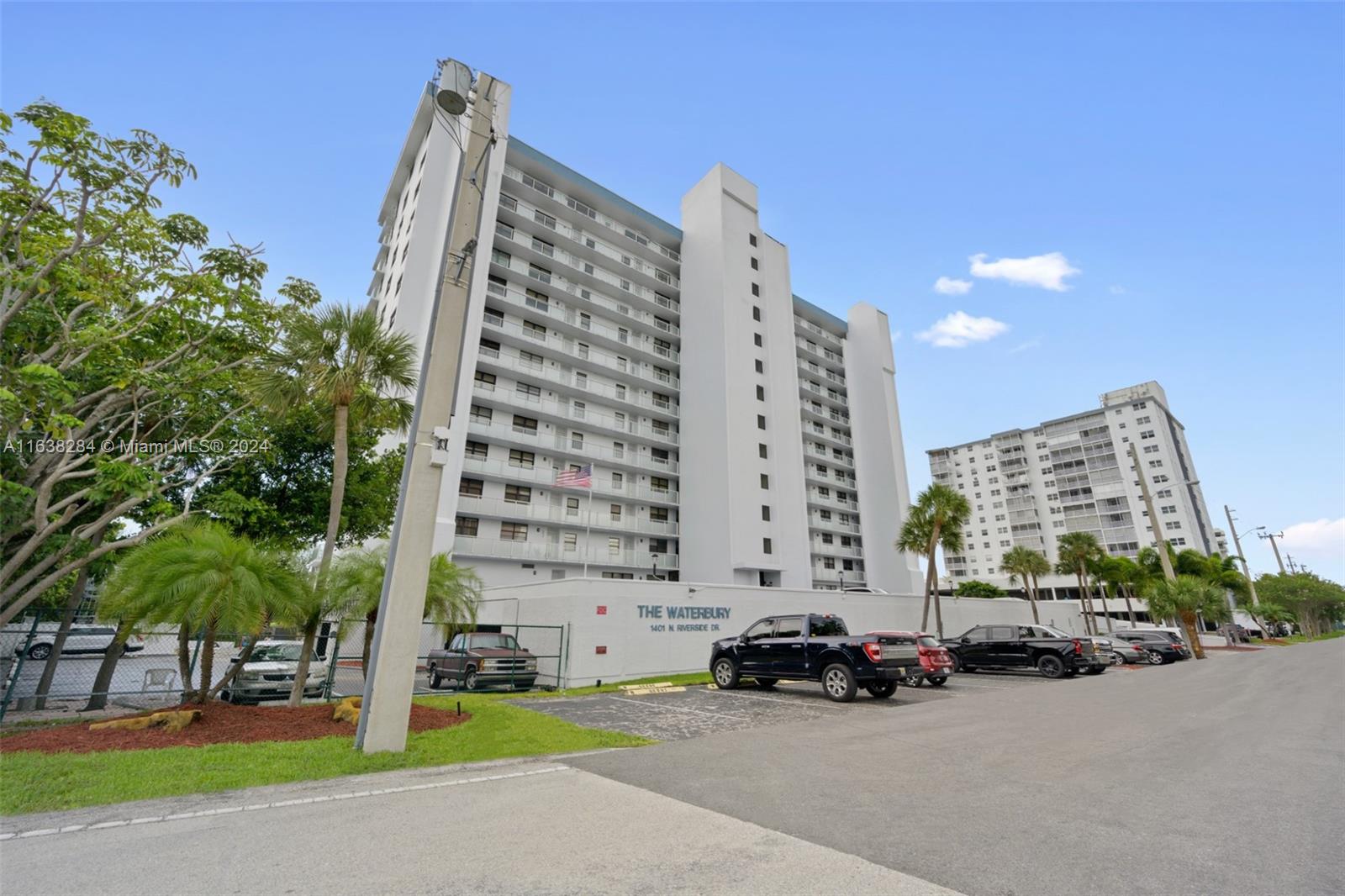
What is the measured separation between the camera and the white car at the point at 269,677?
13.6 m

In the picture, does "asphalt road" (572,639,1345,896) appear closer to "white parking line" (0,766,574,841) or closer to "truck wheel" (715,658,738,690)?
"white parking line" (0,766,574,841)

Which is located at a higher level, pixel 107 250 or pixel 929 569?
pixel 107 250

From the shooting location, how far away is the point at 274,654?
49.8 ft

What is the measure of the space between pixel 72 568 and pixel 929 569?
34793mm

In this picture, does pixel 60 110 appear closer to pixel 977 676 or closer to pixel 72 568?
pixel 72 568

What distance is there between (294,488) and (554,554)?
19.9 meters

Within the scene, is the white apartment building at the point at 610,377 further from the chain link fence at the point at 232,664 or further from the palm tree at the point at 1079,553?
the palm tree at the point at 1079,553

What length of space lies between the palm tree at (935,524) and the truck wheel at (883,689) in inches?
770

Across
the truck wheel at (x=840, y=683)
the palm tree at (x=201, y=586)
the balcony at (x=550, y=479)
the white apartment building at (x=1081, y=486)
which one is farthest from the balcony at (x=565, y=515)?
the white apartment building at (x=1081, y=486)

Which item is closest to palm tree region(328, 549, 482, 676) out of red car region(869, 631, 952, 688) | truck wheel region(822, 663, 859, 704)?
truck wheel region(822, 663, 859, 704)

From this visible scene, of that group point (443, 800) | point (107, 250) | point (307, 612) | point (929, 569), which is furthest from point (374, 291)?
point (443, 800)

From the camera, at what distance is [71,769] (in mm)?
6391

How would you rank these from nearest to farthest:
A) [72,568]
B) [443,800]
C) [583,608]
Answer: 1. [443,800]
2. [72,568]
3. [583,608]

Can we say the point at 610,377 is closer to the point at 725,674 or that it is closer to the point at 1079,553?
the point at 725,674
